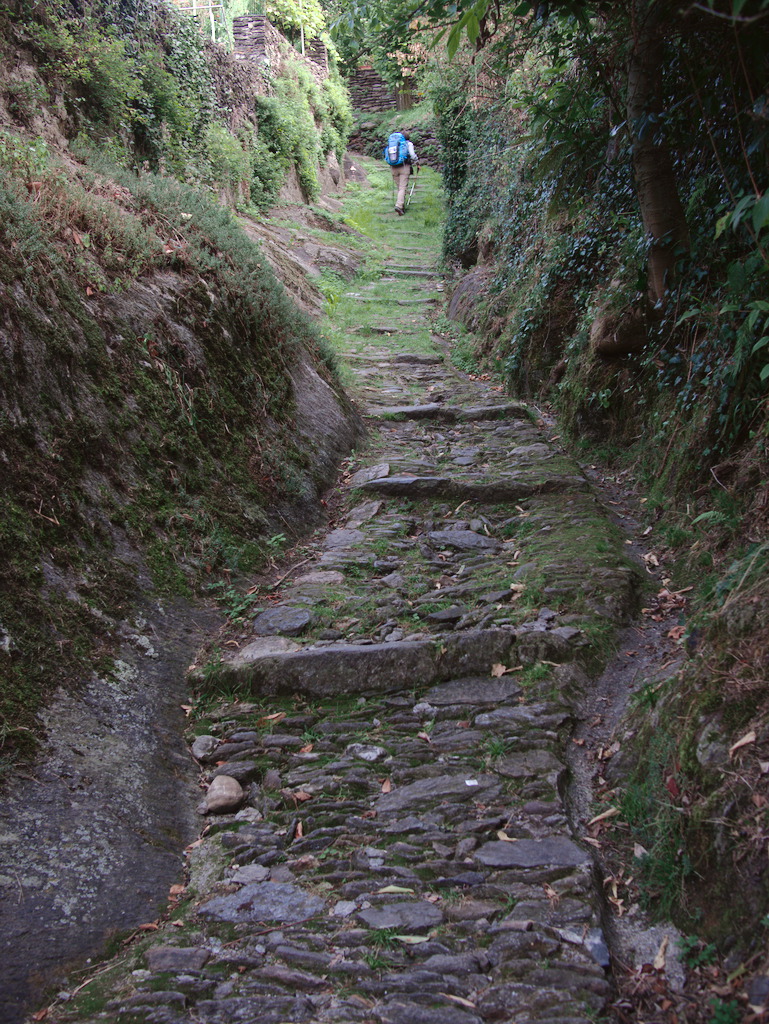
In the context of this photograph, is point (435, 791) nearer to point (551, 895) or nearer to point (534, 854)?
point (534, 854)

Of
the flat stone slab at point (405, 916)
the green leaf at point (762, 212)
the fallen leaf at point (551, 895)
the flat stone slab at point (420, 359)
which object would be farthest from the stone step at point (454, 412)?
the flat stone slab at point (405, 916)

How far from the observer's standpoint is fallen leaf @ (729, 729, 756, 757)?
245 cm

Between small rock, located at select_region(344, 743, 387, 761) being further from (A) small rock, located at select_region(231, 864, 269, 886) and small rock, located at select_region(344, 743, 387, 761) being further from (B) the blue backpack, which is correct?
(B) the blue backpack

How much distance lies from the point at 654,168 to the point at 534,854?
443cm

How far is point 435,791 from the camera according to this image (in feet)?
10.5

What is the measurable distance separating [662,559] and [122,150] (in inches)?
282

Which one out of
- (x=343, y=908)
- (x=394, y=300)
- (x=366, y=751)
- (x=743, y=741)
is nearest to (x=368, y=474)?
(x=366, y=751)

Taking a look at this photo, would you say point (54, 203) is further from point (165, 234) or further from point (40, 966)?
point (40, 966)

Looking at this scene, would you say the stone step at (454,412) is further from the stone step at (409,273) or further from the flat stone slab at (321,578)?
the stone step at (409,273)

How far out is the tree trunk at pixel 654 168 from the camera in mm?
4852

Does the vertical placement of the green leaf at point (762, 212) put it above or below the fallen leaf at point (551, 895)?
above

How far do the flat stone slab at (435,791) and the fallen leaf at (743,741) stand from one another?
1.06 metres

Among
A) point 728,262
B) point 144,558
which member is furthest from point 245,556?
point 728,262

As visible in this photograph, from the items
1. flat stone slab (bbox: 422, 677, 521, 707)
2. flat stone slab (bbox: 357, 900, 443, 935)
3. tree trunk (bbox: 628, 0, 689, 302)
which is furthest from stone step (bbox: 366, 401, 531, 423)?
flat stone slab (bbox: 357, 900, 443, 935)
